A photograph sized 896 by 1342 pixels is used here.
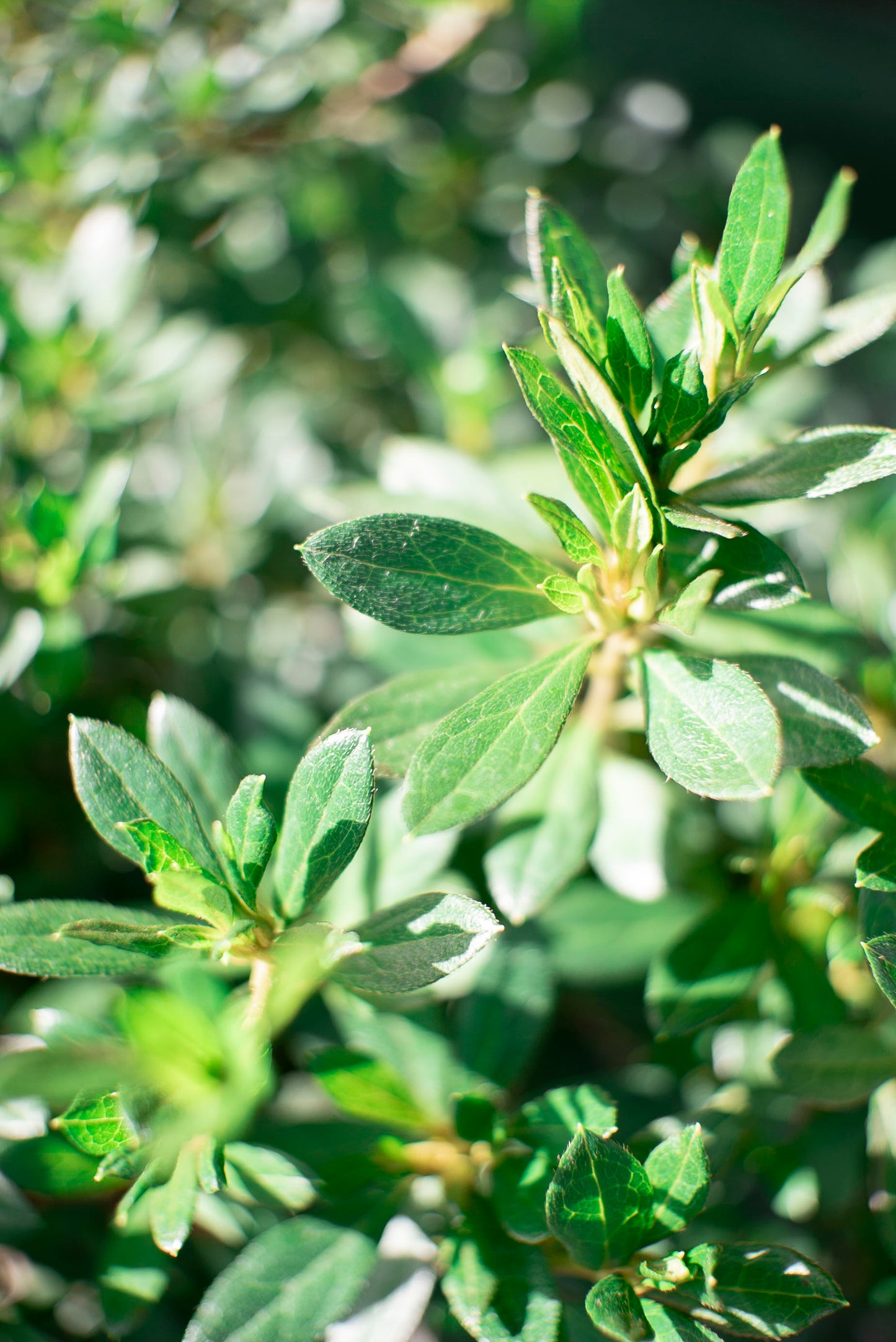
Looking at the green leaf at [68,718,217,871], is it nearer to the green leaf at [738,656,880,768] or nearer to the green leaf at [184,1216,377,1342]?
the green leaf at [184,1216,377,1342]

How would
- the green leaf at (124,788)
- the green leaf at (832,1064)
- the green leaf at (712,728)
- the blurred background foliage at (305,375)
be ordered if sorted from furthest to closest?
the blurred background foliage at (305,375), the green leaf at (832,1064), the green leaf at (124,788), the green leaf at (712,728)

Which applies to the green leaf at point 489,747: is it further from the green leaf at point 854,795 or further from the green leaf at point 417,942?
the green leaf at point 854,795

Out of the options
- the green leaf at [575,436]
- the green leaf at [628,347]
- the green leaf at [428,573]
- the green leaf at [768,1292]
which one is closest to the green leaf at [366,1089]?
the green leaf at [768,1292]

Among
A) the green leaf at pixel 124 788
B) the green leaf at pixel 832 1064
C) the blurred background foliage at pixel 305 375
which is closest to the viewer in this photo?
the green leaf at pixel 124 788

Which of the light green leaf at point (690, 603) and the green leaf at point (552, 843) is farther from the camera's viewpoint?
the green leaf at point (552, 843)

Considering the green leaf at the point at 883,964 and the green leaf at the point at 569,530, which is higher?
the green leaf at the point at 569,530

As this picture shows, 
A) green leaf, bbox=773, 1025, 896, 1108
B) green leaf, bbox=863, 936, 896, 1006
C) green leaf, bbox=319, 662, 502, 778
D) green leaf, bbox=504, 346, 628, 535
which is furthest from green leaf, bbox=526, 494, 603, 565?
green leaf, bbox=773, 1025, 896, 1108

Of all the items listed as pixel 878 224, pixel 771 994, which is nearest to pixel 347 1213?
pixel 771 994
